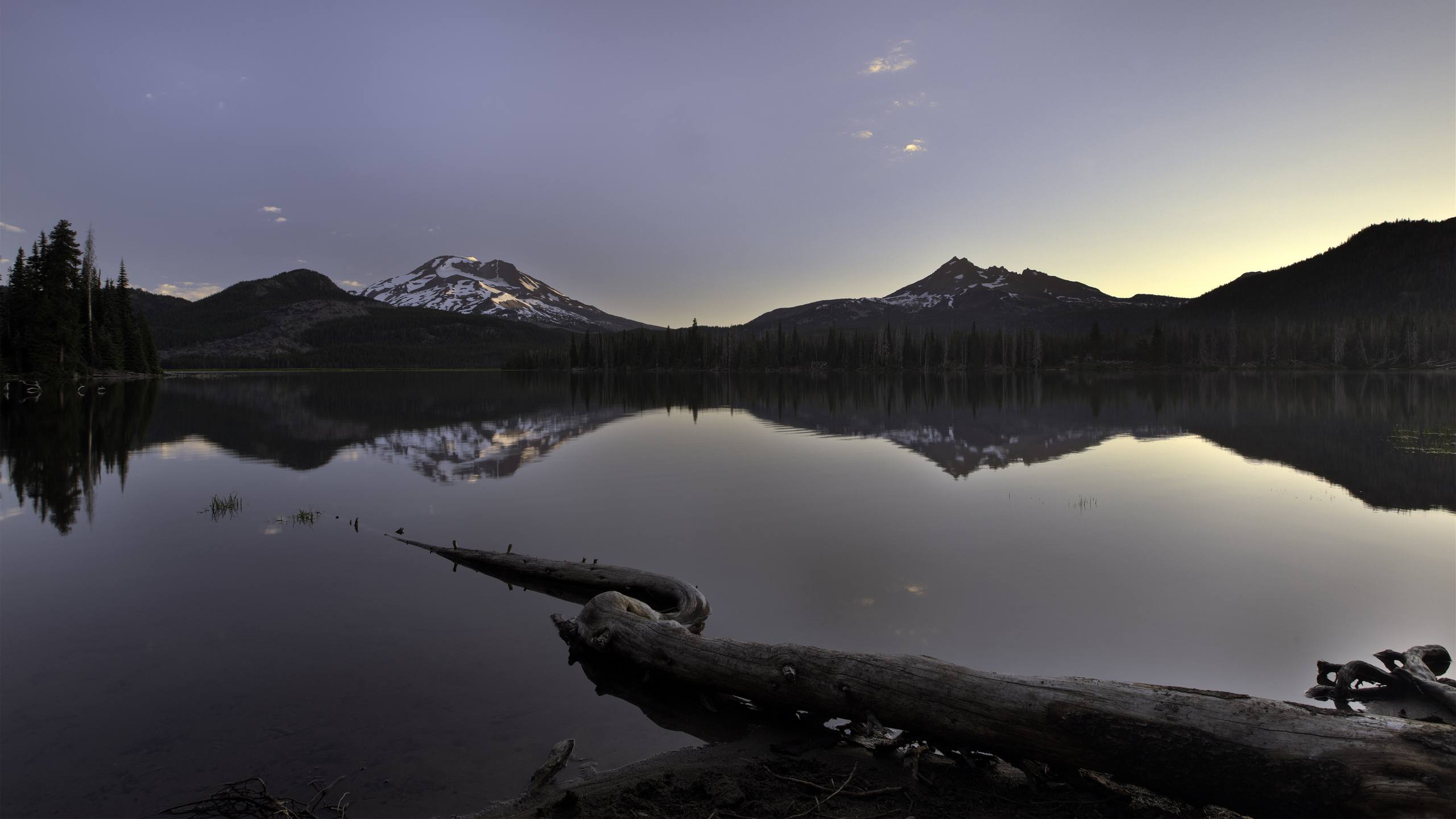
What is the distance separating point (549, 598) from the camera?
36.9ft

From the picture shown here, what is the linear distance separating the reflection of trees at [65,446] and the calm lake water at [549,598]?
0.19 metres

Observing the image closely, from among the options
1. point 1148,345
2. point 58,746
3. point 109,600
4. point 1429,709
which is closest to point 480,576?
point 109,600

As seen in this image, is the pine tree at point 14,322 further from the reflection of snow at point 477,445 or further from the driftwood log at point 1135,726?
the driftwood log at point 1135,726

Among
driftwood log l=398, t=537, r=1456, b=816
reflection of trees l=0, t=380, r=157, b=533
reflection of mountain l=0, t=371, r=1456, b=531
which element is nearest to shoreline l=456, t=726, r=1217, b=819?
driftwood log l=398, t=537, r=1456, b=816

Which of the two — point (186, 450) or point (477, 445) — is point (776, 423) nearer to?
point (477, 445)

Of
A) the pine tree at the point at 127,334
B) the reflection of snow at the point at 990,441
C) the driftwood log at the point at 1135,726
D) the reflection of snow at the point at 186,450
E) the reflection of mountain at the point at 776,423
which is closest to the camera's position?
the driftwood log at the point at 1135,726

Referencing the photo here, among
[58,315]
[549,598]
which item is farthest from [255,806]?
[58,315]

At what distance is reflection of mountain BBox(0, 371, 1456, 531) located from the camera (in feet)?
76.5

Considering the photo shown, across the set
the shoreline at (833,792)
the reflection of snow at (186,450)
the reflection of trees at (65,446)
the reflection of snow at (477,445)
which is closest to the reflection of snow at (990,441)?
the reflection of snow at (477,445)

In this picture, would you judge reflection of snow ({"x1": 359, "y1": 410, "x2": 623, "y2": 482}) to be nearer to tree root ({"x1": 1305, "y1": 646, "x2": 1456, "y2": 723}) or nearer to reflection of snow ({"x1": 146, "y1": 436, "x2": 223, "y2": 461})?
reflection of snow ({"x1": 146, "y1": 436, "x2": 223, "y2": 461})

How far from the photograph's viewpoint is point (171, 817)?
5555 mm

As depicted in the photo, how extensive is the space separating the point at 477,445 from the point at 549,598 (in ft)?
71.3

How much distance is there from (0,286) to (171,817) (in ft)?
344

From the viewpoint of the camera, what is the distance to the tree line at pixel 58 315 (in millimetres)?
71375
